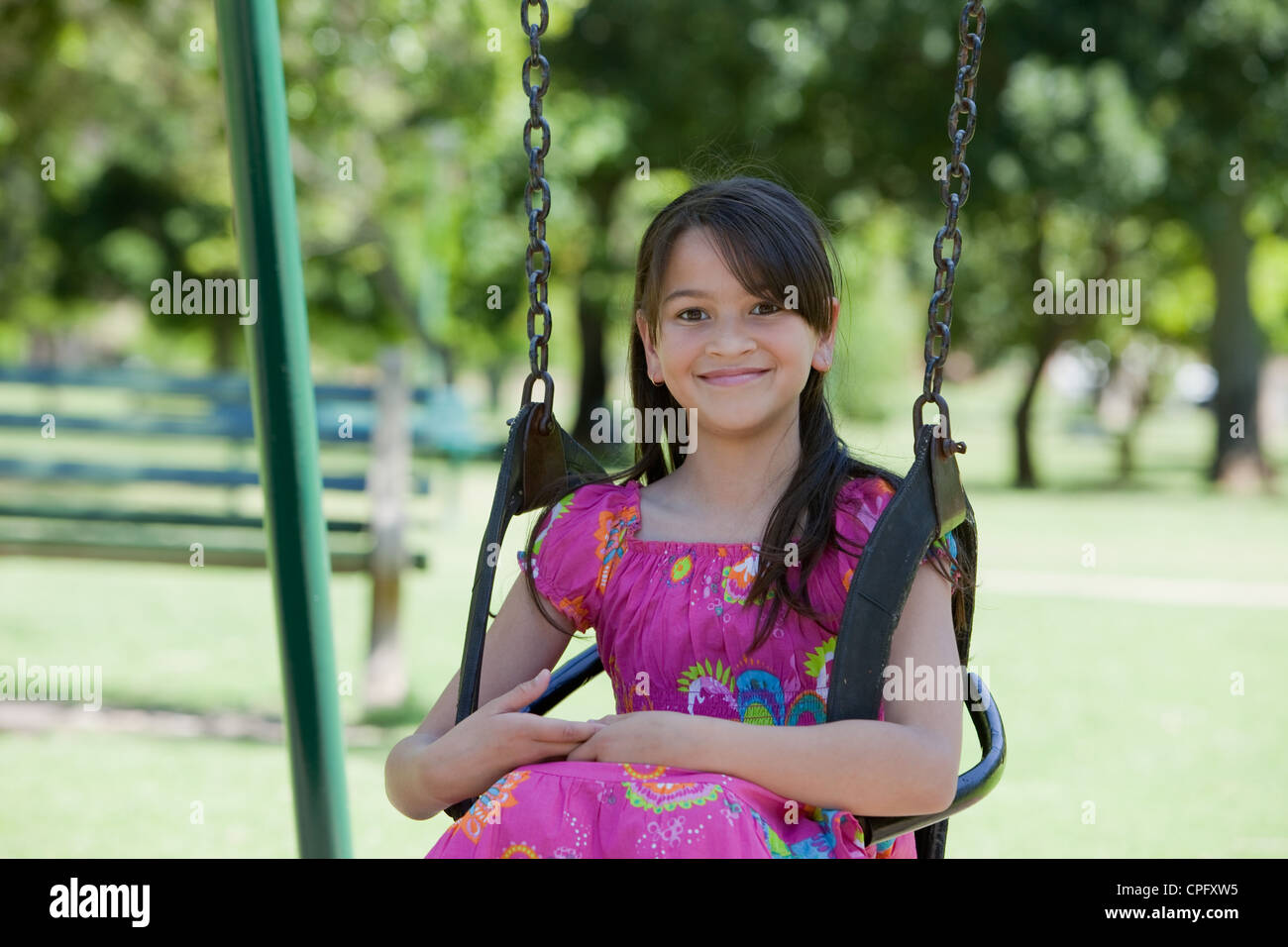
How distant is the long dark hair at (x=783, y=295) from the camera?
6.65 ft

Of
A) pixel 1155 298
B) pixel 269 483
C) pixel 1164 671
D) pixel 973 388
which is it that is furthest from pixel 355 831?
pixel 973 388

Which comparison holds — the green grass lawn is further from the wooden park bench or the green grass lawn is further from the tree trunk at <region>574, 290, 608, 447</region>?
the tree trunk at <region>574, 290, 608, 447</region>

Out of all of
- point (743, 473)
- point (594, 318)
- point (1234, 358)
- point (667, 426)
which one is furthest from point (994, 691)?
point (594, 318)

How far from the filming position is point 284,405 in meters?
2.65

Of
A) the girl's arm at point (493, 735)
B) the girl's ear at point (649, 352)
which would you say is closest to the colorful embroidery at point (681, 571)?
the girl's arm at point (493, 735)

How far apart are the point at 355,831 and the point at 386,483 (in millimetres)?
1547

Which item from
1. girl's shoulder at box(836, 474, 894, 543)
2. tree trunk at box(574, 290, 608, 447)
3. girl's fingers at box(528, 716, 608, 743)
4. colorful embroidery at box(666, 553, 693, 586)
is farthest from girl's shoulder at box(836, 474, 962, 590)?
tree trunk at box(574, 290, 608, 447)

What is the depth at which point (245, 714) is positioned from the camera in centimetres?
636

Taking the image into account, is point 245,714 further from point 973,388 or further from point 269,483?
point 973,388

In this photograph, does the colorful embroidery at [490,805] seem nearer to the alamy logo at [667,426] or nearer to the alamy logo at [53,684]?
the alamy logo at [667,426]

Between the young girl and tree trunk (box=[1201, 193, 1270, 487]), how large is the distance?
16822mm

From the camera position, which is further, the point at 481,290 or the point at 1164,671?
the point at 481,290
